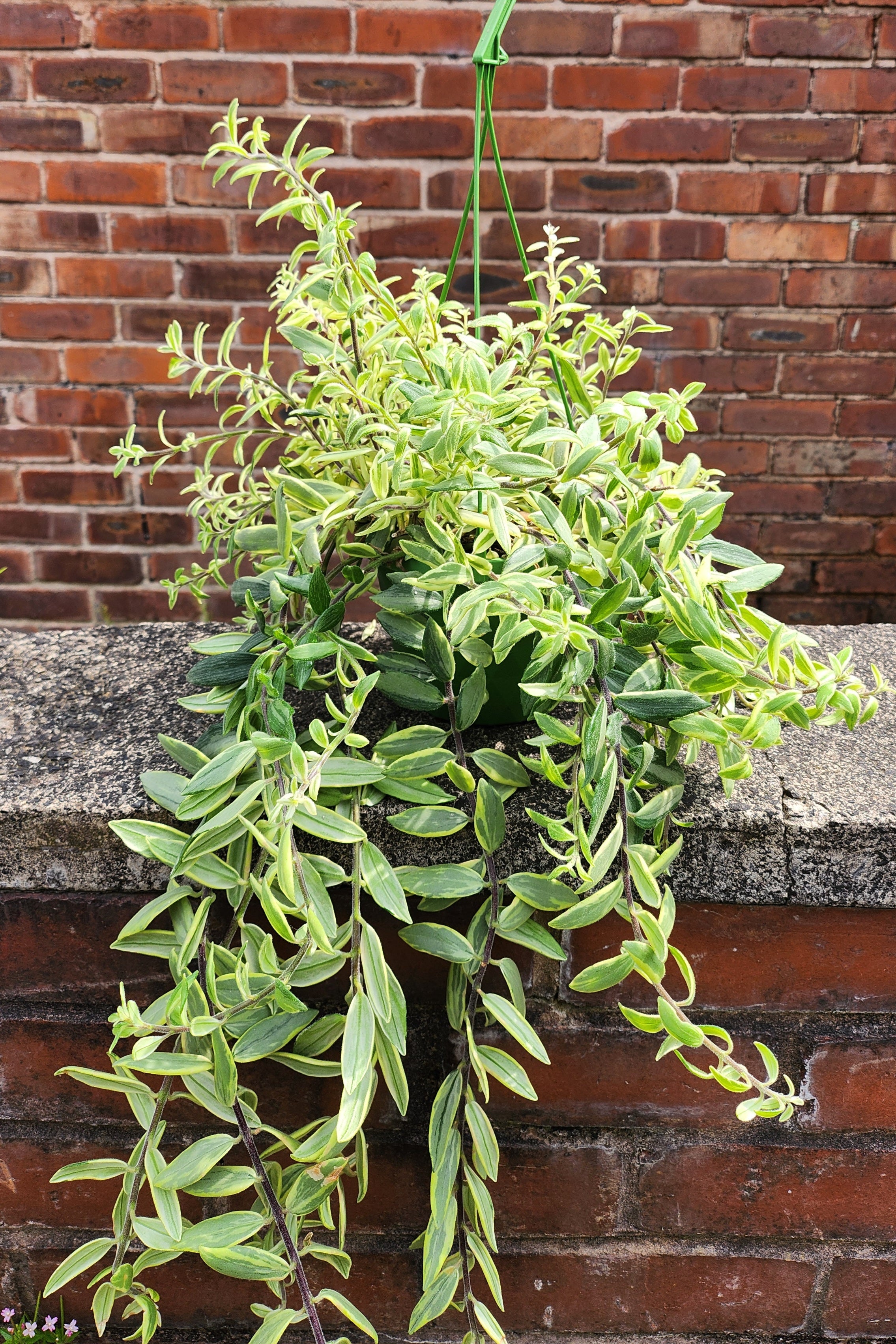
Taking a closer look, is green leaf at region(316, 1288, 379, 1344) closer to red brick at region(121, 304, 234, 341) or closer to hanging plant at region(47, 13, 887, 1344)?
hanging plant at region(47, 13, 887, 1344)

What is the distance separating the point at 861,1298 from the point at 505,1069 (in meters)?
0.46

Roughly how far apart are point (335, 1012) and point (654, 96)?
6.24 feet

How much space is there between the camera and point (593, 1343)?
843 mm

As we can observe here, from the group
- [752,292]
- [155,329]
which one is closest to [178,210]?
[155,329]

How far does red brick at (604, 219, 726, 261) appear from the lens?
1.99 metres

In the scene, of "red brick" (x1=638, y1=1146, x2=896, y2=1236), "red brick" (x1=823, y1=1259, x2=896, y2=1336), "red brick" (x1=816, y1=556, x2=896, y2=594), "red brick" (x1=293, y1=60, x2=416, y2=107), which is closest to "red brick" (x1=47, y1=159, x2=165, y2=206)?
"red brick" (x1=293, y1=60, x2=416, y2=107)

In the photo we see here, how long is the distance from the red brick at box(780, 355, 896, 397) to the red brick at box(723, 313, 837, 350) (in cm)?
3

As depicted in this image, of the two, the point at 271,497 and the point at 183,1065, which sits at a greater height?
the point at 271,497

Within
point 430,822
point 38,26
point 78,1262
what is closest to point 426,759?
point 430,822

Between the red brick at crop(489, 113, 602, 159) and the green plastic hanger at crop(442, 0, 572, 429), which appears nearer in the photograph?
the green plastic hanger at crop(442, 0, 572, 429)

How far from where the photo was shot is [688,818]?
733 millimetres

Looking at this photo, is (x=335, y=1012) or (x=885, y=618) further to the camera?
(x=885, y=618)

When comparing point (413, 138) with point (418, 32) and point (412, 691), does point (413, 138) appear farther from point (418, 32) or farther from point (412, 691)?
point (412, 691)

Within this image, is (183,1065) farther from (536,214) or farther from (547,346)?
(536,214)
